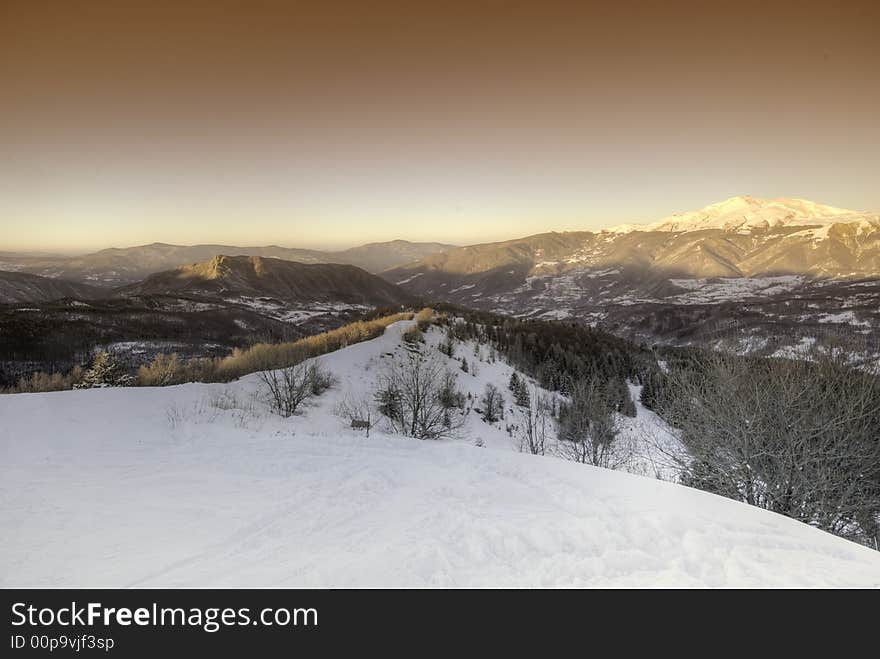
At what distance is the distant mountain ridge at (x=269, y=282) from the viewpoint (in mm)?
124688

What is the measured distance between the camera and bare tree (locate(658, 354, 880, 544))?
1084 centimetres

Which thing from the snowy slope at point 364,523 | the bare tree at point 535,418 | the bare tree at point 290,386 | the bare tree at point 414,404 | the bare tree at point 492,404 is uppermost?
the snowy slope at point 364,523

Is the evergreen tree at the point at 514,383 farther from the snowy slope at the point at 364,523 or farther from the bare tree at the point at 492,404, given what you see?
the snowy slope at the point at 364,523

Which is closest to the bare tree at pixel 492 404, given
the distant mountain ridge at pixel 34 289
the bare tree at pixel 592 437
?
the bare tree at pixel 592 437

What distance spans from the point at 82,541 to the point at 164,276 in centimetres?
16305

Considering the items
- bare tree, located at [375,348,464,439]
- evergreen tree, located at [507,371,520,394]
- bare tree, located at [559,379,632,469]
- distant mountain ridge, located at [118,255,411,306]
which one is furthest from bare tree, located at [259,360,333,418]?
distant mountain ridge, located at [118,255,411,306]

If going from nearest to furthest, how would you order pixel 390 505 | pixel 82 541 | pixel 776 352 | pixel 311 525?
pixel 82 541
pixel 311 525
pixel 390 505
pixel 776 352

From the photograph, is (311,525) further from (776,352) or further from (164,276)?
(164,276)

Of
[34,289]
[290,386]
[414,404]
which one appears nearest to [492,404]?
[414,404]

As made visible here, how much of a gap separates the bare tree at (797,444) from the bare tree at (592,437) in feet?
20.6

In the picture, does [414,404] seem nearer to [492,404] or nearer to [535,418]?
[492,404]
